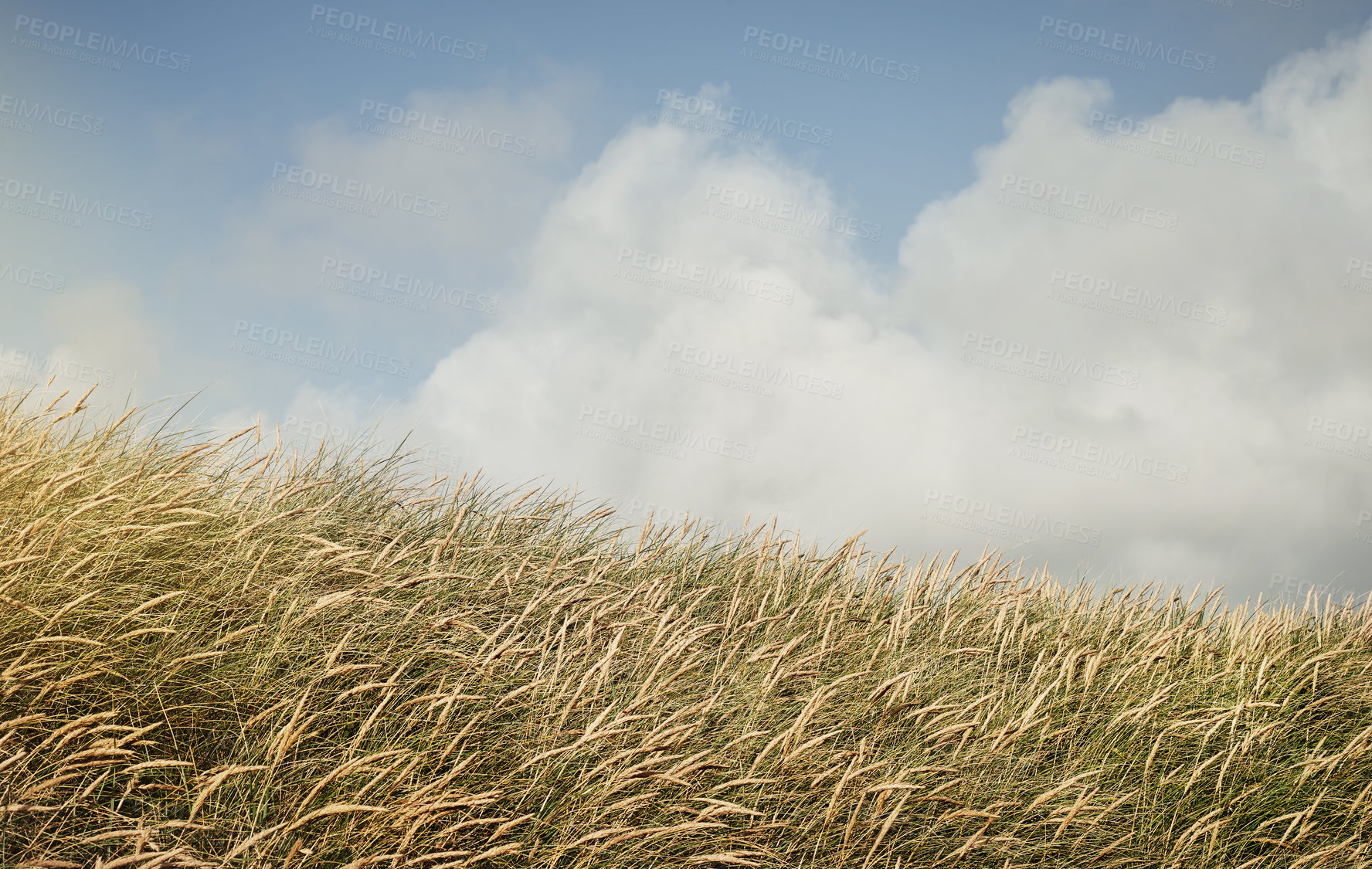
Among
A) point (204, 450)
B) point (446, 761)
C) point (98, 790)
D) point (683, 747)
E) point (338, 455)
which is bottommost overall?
point (98, 790)

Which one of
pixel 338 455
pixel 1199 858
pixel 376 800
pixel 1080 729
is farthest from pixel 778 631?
pixel 338 455

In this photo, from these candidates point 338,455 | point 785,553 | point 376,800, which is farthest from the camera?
point 785,553

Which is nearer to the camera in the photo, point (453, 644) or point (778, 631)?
point (453, 644)

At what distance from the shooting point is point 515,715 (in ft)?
12.0

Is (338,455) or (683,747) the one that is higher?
(338,455)

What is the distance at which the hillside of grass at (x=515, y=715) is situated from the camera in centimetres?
277

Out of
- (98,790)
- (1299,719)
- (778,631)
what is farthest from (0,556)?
(1299,719)

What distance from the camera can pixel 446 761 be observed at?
10.7 ft

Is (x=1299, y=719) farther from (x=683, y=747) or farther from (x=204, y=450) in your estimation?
(x=204, y=450)

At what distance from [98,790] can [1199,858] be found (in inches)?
187

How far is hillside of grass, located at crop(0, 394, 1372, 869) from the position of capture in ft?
9.09

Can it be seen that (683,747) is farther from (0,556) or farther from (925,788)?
(0,556)

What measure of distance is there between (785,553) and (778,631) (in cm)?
138

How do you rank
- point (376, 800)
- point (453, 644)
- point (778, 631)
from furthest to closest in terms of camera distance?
point (778, 631) < point (453, 644) < point (376, 800)
